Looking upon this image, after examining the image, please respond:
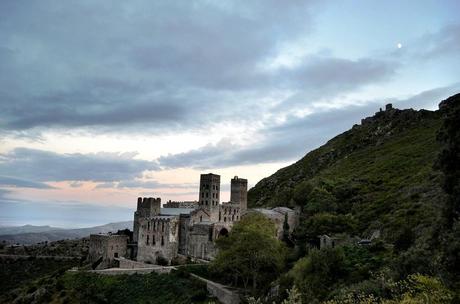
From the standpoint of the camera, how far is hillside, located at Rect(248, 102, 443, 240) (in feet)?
215

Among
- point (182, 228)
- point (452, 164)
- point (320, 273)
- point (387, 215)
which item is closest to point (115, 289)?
point (182, 228)

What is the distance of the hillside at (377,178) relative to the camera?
65500 mm

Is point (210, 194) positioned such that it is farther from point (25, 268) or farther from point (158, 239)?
point (25, 268)

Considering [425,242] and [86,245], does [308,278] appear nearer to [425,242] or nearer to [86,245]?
[425,242]

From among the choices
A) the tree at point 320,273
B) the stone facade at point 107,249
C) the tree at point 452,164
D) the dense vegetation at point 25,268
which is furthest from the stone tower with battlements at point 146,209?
the tree at point 452,164

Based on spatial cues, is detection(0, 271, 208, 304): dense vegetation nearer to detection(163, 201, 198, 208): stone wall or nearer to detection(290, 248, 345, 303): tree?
detection(290, 248, 345, 303): tree

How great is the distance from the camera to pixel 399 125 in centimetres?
14450

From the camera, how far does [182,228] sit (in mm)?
81500

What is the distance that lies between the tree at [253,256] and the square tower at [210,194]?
79.6ft

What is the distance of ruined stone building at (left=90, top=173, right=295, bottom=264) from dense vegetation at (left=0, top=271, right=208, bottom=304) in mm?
9506

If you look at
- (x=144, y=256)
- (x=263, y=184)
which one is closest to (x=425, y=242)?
(x=144, y=256)

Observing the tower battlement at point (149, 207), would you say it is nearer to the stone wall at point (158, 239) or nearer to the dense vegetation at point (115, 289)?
the stone wall at point (158, 239)

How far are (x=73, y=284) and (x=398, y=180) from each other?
63.6m

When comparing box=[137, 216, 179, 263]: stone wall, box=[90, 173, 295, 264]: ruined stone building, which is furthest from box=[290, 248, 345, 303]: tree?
box=[137, 216, 179, 263]: stone wall
